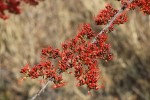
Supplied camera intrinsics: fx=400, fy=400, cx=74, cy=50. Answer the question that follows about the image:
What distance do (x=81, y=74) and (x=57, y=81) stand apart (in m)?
0.16

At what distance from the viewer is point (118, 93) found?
22.4 feet

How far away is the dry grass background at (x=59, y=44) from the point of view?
670cm

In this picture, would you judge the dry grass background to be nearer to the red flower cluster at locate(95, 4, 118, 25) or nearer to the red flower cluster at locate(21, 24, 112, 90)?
the red flower cluster at locate(95, 4, 118, 25)

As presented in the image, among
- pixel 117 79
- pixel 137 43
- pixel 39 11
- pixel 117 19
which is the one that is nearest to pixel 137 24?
pixel 137 43

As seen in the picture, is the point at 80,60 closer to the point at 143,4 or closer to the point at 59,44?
the point at 143,4

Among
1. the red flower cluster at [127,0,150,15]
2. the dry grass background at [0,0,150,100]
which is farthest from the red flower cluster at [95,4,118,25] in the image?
the dry grass background at [0,0,150,100]

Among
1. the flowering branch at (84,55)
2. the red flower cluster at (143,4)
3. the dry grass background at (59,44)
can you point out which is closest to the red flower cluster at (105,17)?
the flowering branch at (84,55)

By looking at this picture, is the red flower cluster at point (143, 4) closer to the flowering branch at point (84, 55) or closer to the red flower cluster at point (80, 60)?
the flowering branch at point (84, 55)

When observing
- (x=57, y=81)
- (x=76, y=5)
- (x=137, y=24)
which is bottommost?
(x=57, y=81)

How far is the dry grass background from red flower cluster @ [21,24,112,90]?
12.3 ft

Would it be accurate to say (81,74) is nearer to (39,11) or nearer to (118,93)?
(118,93)

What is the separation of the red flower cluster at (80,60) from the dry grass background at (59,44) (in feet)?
12.3

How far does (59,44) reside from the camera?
7.30 metres

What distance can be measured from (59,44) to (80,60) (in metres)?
4.77
